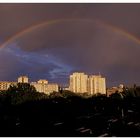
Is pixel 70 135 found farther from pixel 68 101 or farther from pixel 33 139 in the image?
pixel 68 101

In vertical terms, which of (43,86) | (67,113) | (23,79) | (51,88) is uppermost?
(23,79)

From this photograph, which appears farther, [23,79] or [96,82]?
[23,79]

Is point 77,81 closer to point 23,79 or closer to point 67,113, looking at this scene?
point 67,113

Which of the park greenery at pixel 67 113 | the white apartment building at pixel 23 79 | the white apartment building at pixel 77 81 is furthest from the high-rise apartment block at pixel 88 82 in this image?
the white apartment building at pixel 23 79

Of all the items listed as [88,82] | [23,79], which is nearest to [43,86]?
[23,79]

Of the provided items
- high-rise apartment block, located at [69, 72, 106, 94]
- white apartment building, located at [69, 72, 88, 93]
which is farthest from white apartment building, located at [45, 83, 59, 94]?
high-rise apartment block, located at [69, 72, 106, 94]

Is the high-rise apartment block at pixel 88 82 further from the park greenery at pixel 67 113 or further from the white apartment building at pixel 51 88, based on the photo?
the white apartment building at pixel 51 88

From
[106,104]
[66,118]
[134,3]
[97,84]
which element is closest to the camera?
[134,3]

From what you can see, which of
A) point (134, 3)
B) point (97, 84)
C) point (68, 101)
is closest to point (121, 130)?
point (134, 3)
